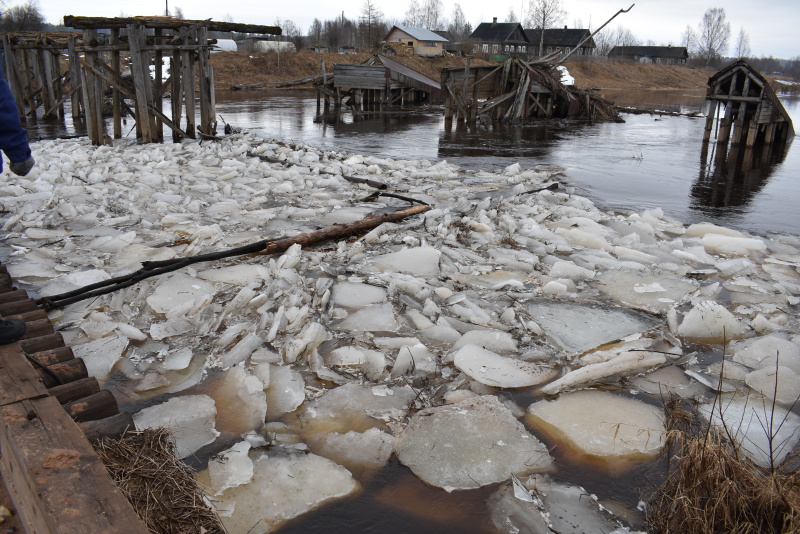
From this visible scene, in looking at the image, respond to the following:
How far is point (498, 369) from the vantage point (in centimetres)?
340

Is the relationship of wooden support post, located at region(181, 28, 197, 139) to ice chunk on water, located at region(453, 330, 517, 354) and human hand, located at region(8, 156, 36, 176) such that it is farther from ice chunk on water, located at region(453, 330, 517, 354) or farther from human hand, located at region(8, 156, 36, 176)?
ice chunk on water, located at region(453, 330, 517, 354)

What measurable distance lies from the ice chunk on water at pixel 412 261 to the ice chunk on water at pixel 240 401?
1883 millimetres

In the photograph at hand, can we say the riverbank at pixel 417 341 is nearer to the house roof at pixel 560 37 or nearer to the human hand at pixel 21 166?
the human hand at pixel 21 166

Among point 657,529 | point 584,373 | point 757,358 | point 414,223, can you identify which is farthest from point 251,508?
point 414,223

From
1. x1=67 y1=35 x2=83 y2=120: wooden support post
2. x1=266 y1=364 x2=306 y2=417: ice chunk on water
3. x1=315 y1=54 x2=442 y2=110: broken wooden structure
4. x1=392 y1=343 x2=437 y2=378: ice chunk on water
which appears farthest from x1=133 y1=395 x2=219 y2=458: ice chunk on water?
x1=315 y1=54 x2=442 y2=110: broken wooden structure

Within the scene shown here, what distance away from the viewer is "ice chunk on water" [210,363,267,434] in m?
2.91

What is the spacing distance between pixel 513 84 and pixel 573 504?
19.9 m

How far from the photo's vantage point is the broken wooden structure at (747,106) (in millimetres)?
13406

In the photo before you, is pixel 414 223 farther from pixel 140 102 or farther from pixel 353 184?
pixel 140 102

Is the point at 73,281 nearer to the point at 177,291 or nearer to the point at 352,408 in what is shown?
the point at 177,291

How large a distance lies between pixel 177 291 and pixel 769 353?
3.96m

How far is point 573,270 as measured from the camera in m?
4.99

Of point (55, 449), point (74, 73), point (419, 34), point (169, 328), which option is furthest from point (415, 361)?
point (419, 34)

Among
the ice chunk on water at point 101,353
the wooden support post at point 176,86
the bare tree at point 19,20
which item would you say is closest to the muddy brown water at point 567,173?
the ice chunk on water at point 101,353
